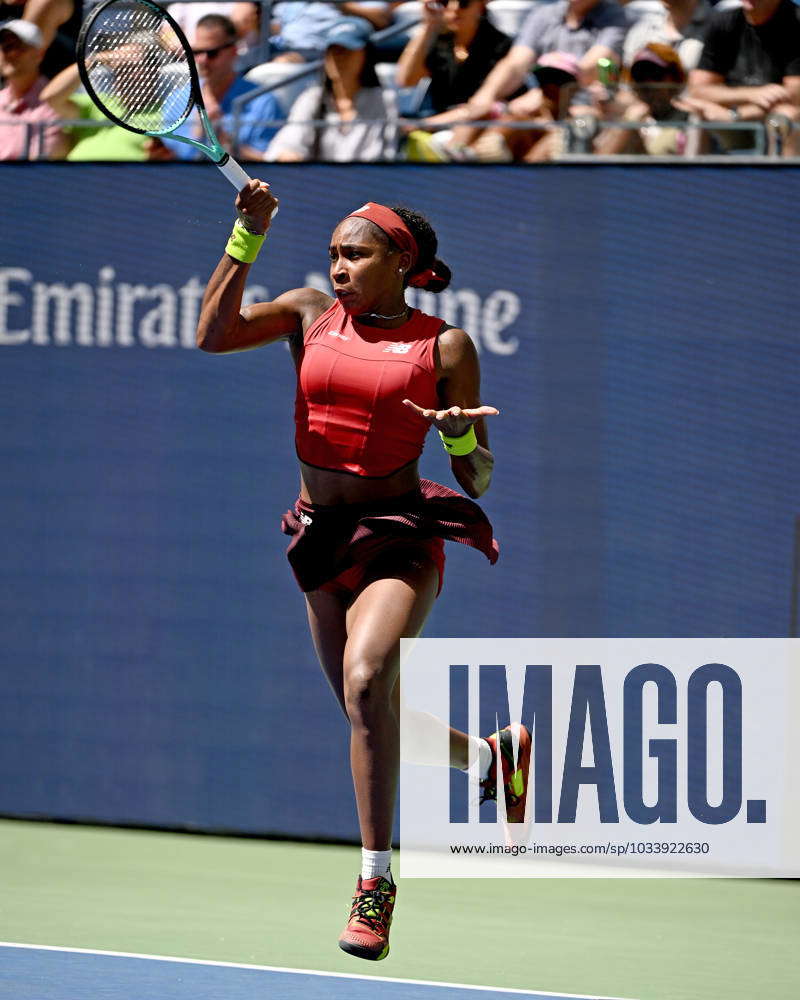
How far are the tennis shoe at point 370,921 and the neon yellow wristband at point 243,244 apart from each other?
1.74m

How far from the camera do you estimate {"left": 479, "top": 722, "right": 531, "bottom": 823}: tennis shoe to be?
18.9ft

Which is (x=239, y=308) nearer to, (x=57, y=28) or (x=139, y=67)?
(x=139, y=67)

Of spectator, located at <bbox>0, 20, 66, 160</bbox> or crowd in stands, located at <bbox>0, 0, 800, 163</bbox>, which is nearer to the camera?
crowd in stands, located at <bbox>0, 0, 800, 163</bbox>

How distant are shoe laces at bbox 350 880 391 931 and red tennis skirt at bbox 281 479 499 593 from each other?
2.86ft

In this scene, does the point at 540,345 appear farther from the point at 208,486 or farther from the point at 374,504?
the point at 374,504

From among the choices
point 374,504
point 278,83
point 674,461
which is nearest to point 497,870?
point 674,461

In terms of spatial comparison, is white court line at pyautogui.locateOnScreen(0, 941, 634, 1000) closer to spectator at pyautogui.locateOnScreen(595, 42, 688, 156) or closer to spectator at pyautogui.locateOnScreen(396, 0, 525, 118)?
spectator at pyautogui.locateOnScreen(595, 42, 688, 156)

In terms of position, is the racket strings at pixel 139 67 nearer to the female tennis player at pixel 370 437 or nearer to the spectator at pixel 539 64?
the female tennis player at pixel 370 437

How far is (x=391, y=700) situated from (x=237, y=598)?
3.13 meters

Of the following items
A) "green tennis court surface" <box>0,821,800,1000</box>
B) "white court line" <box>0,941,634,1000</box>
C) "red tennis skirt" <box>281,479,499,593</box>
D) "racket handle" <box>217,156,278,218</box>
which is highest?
"racket handle" <box>217,156,278,218</box>

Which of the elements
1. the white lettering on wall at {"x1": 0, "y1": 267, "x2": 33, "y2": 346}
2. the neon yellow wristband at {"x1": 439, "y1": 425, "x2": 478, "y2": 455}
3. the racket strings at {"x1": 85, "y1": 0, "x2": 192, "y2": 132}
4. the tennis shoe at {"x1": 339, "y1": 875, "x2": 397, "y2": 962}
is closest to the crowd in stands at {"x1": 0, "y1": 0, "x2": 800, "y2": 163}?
the white lettering on wall at {"x1": 0, "y1": 267, "x2": 33, "y2": 346}

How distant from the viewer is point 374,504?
490cm

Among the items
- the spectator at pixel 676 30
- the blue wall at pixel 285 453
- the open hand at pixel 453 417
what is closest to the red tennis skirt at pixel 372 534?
the open hand at pixel 453 417

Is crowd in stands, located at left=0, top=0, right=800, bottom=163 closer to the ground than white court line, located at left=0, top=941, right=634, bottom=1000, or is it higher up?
higher up
